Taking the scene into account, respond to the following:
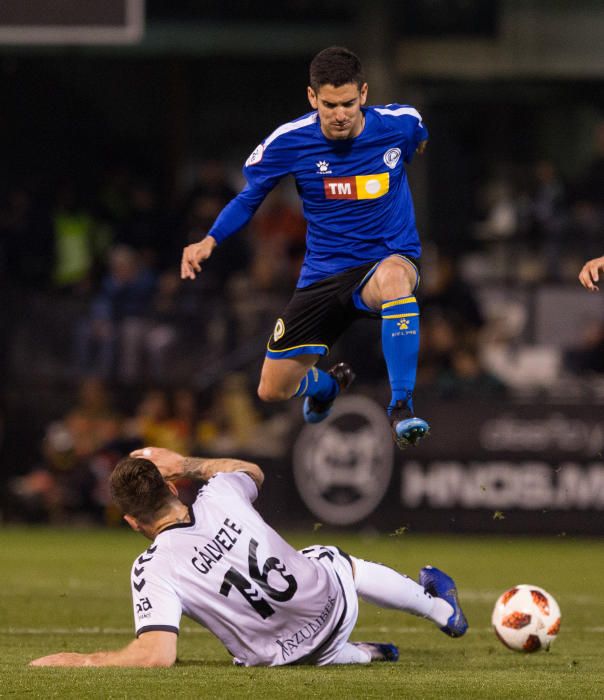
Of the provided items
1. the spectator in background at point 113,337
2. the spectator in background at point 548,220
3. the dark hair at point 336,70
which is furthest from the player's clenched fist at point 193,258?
the spectator in background at point 548,220

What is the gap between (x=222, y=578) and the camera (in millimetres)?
6867

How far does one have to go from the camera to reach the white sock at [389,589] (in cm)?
746

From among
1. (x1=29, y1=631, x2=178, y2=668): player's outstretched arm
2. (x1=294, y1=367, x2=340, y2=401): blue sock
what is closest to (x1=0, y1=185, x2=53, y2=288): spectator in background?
(x1=294, y1=367, x2=340, y2=401): blue sock

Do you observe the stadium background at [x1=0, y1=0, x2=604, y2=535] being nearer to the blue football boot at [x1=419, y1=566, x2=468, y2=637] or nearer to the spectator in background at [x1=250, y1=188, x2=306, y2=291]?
the spectator in background at [x1=250, y1=188, x2=306, y2=291]

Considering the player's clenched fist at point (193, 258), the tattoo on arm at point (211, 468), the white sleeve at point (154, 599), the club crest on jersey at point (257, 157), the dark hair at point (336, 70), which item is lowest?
the white sleeve at point (154, 599)

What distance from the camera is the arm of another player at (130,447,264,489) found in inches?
284

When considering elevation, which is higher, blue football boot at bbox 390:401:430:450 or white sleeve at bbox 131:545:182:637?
blue football boot at bbox 390:401:430:450

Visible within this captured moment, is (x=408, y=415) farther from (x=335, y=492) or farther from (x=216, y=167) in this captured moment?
(x=216, y=167)

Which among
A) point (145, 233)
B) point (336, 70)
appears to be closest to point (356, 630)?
point (336, 70)

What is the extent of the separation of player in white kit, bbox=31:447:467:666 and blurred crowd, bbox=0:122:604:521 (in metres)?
8.43

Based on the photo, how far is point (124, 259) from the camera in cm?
1745

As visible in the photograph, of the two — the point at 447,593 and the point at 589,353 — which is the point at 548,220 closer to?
the point at 589,353

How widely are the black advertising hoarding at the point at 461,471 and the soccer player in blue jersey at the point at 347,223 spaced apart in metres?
6.28

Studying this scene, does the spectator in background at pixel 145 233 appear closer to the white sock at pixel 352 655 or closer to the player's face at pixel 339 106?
the player's face at pixel 339 106
